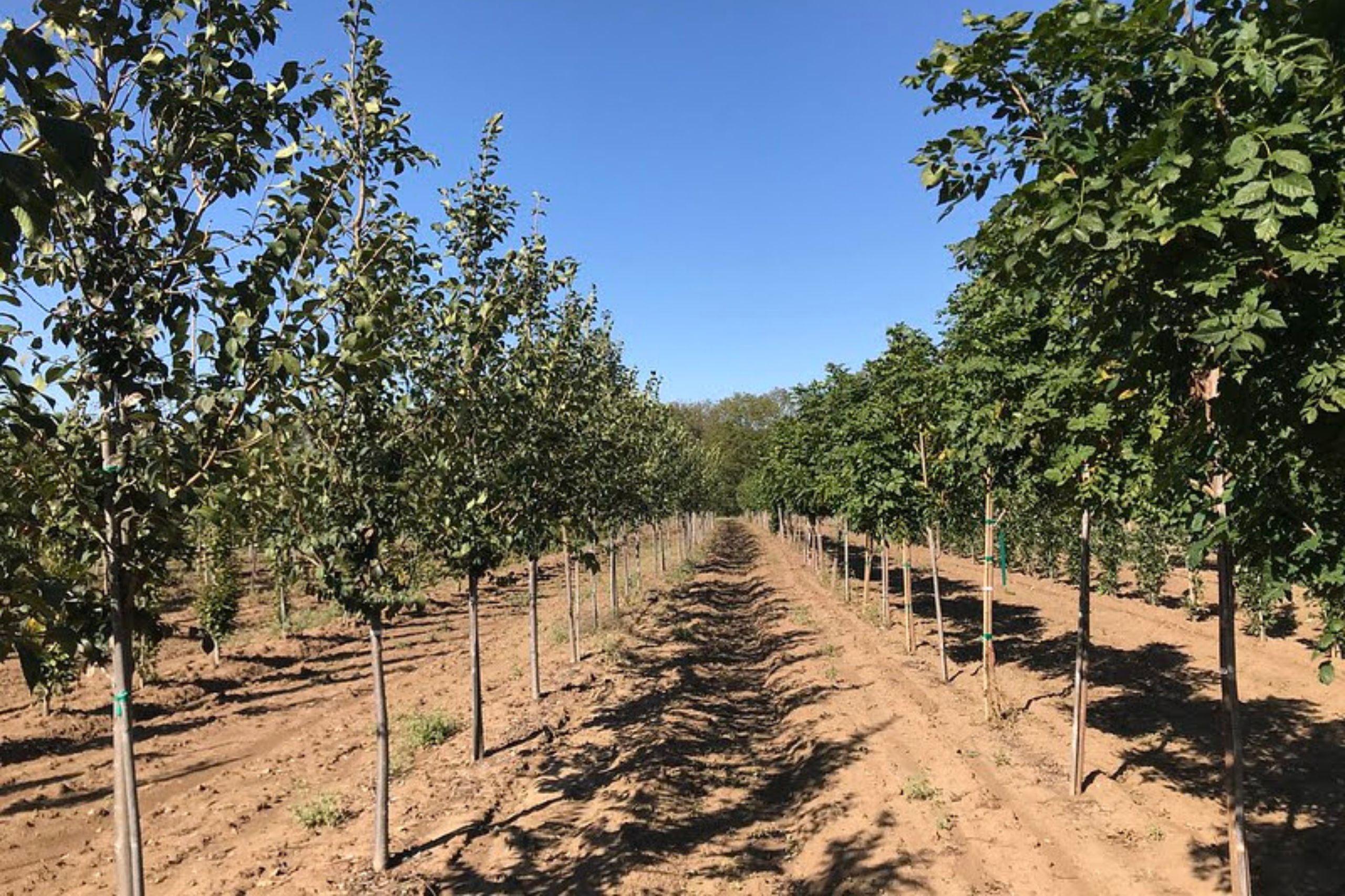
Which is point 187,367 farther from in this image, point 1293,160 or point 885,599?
point 885,599

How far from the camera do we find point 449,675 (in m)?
16.2

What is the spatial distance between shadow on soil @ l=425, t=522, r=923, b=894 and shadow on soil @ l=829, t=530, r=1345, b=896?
3.46 metres

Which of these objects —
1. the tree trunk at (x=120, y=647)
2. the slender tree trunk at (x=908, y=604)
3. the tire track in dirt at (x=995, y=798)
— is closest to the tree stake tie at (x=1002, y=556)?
the slender tree trunk at (x=908, y=604)

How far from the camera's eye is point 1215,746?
10.1 metres

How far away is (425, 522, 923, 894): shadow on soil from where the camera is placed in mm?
7184

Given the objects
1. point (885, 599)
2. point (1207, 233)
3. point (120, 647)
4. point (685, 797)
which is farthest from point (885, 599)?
point (120, 647)

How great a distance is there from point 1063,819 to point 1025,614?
14.8 metres

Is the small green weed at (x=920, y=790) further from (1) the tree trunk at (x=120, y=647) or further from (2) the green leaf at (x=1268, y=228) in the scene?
Answer: (2) the green leaf at (x=1268, y=228)

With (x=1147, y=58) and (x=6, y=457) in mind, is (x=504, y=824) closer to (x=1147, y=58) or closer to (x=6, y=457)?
(x=6, y=457)

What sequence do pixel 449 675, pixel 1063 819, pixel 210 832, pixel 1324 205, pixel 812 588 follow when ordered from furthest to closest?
pixel 812 588, pixel 449 675, pixel 210 832, pixel 1063 819, pixel 1324 205

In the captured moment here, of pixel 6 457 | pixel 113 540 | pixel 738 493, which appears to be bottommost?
pixel 738 493

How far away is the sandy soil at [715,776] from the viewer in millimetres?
7172

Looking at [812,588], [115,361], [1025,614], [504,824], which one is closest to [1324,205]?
[115,361]

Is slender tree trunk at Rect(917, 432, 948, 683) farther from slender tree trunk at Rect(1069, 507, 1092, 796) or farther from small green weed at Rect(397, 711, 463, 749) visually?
small green weed at Rect(397, 711, 463, 749)
